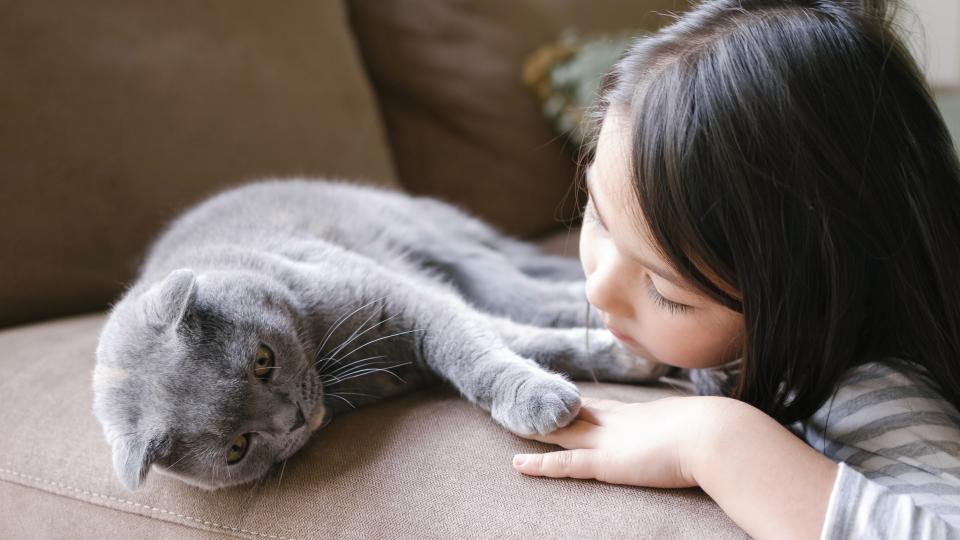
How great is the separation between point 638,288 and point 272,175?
983 mm

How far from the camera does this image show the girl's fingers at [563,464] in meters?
0.86

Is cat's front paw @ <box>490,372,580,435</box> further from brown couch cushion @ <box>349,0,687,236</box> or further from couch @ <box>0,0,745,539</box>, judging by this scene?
brown couch cushion @ <box>349,0,687,236</box>

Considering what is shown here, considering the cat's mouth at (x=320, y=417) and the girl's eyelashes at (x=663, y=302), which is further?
the cat's mouth at (x=320, y=417)

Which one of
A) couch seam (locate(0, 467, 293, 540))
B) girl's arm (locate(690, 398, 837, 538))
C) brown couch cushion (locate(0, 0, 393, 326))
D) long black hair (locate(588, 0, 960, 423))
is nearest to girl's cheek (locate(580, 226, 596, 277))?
long black hair (locate(588, 0, 960, 423))

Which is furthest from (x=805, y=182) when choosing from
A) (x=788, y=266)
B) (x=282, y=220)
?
(x=282, y=220)

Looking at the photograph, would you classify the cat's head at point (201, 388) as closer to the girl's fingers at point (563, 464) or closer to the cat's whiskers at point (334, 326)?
the cat's whiskers at point (334, 326)

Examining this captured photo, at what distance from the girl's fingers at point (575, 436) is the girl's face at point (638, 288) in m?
0.12

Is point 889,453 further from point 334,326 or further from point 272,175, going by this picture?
point 272,175

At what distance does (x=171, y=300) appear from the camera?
97cm

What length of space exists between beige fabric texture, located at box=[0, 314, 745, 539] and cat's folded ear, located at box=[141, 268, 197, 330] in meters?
0.18

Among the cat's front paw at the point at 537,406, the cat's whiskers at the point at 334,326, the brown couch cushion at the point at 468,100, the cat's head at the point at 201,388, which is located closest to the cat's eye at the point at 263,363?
the cat's head at the point at 201,388

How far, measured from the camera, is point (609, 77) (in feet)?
3.23

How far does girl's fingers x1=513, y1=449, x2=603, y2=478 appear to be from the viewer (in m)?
0.86

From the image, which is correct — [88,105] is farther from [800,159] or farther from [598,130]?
[800,159]
